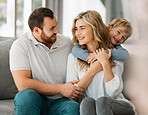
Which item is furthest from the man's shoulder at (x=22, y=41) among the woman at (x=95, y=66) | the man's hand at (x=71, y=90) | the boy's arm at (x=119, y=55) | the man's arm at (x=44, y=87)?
the boy's arm at (x=119, y=55)

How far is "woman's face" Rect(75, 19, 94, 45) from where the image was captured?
5.94 feet

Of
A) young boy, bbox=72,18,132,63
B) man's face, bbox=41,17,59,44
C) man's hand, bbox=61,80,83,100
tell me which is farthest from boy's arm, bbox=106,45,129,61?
man's face, bbox=41,17,59,44

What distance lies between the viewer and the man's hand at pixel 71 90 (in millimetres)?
1744

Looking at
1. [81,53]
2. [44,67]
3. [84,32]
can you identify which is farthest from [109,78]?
[44,67]

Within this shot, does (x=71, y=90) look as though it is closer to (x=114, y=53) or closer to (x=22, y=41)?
(x=114, y=53)

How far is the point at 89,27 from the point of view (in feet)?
5.97

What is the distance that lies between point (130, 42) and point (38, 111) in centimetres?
87

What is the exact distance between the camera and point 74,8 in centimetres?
289

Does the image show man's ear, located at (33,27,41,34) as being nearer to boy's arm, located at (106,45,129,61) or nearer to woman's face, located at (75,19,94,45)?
woman's face, located at (75,19,94,45)

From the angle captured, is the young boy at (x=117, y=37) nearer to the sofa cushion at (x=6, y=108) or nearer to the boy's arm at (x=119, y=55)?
the boy's arm at (x=119, y=55)

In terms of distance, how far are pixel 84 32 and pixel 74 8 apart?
3.79 feet

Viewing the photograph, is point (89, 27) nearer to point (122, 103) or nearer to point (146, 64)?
point (146, 64)

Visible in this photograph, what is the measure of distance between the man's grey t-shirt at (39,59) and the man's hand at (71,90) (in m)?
0.15

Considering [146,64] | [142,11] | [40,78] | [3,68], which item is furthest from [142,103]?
[3,68]
